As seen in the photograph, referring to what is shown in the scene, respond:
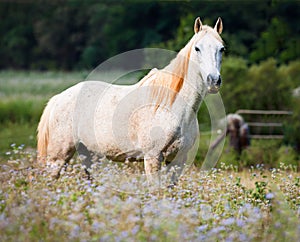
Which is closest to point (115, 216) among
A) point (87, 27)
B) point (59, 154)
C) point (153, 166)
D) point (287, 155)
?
point (153, 166)

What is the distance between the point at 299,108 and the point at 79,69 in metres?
19.9

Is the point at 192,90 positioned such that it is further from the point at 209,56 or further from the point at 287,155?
the point at 287,155

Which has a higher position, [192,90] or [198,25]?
[198,25]

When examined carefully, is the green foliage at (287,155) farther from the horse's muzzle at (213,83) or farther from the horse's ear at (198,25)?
the horse's muzzle at (213,83)

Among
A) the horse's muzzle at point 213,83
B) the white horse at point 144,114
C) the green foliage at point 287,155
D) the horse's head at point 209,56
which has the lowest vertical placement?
the green foliage at point 287,155

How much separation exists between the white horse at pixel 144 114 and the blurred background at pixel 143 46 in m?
4.00

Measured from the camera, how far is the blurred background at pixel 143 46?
14.3 metres

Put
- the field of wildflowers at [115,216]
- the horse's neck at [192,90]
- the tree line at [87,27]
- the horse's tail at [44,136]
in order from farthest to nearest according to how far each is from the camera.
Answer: the tree line at [87,27]
the horse's tail at [44,136]
the horse's neck at [192,90]
the field of wildflowers at [115,216]

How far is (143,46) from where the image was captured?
28938 millimetres

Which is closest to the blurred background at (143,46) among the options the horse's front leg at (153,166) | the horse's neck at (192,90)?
the horse's front leg at (153,166)

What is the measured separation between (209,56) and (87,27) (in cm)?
2930

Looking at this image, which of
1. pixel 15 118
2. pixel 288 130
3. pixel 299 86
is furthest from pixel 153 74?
pixel 15 118

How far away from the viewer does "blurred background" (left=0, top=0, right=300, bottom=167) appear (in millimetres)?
14328

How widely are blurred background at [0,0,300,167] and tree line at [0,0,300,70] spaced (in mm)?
55
